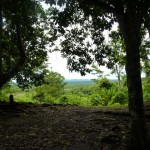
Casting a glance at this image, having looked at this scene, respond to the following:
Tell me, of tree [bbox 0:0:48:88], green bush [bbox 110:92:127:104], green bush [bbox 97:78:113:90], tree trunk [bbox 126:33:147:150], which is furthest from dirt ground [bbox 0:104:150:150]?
green bush [bbox 97:78:113:90]

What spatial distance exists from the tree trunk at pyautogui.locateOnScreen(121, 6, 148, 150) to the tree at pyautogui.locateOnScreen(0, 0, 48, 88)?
226 inches

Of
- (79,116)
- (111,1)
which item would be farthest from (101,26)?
(79,116)

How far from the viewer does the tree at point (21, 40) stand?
14.0 meters

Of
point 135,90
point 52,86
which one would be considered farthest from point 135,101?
point 52,86

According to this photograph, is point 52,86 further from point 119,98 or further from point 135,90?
point 135,90

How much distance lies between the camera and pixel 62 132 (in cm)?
1144

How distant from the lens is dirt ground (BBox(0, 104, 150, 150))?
971cm

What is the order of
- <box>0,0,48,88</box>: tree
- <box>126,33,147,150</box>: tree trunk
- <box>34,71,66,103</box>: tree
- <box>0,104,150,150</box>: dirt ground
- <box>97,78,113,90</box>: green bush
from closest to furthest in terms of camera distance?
1. <box>126,33,147,150</box>: tree trunk
2. <box>0,104,150,150</box>: dirt ground
3. <box>0,0,48,88</box>: tree
4. <box>97,78,113,90</box>: green bush
5. <box>34,71,66,103</box>: tree

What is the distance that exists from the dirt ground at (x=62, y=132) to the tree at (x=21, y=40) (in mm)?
3407

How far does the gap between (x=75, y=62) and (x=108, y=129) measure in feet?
10.2

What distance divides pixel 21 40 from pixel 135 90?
30.3 ft

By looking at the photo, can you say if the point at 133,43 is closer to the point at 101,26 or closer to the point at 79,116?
the point at 101,26

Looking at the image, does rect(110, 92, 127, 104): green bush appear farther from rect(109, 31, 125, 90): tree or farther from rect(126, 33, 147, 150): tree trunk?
rect(126, 33, 147, 150): tree trunk

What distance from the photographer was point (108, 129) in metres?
11.5
